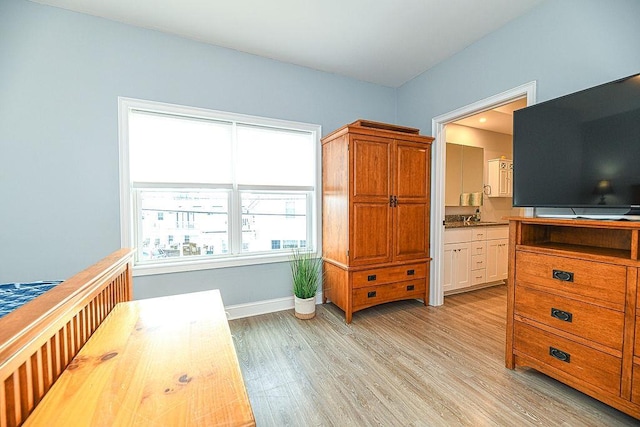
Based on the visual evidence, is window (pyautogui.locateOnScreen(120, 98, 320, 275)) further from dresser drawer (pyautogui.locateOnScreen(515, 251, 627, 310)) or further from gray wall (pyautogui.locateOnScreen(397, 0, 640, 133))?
dresser drawer (pyautogui.locateOnScreen(515, 251, 627, 310))

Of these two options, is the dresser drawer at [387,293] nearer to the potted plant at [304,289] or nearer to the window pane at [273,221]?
the potted plant at [304,289]

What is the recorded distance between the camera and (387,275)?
2955mm

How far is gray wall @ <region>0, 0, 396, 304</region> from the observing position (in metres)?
2.10

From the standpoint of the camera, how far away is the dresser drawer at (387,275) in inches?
110

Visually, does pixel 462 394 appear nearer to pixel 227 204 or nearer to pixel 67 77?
pixel 227 204

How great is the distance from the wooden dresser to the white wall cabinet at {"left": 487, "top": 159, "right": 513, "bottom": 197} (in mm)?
2709

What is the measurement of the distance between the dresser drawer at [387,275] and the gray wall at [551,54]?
1843 millimetres

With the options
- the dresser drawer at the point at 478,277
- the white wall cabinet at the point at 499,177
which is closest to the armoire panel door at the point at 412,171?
the dresser drawer at the point at 478,277

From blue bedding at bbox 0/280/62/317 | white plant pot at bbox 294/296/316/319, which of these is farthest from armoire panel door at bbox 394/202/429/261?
blue bedding at bbox 0/280/62/317

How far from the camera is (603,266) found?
1511 millimetres

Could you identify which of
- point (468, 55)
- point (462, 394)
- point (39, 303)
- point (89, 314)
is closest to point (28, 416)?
point (39, 303)

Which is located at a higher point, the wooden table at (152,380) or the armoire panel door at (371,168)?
the armoire panel door at (371,168)

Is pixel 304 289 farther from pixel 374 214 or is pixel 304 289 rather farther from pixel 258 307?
pixel 374 214

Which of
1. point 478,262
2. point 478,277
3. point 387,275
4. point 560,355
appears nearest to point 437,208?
point 387,275
